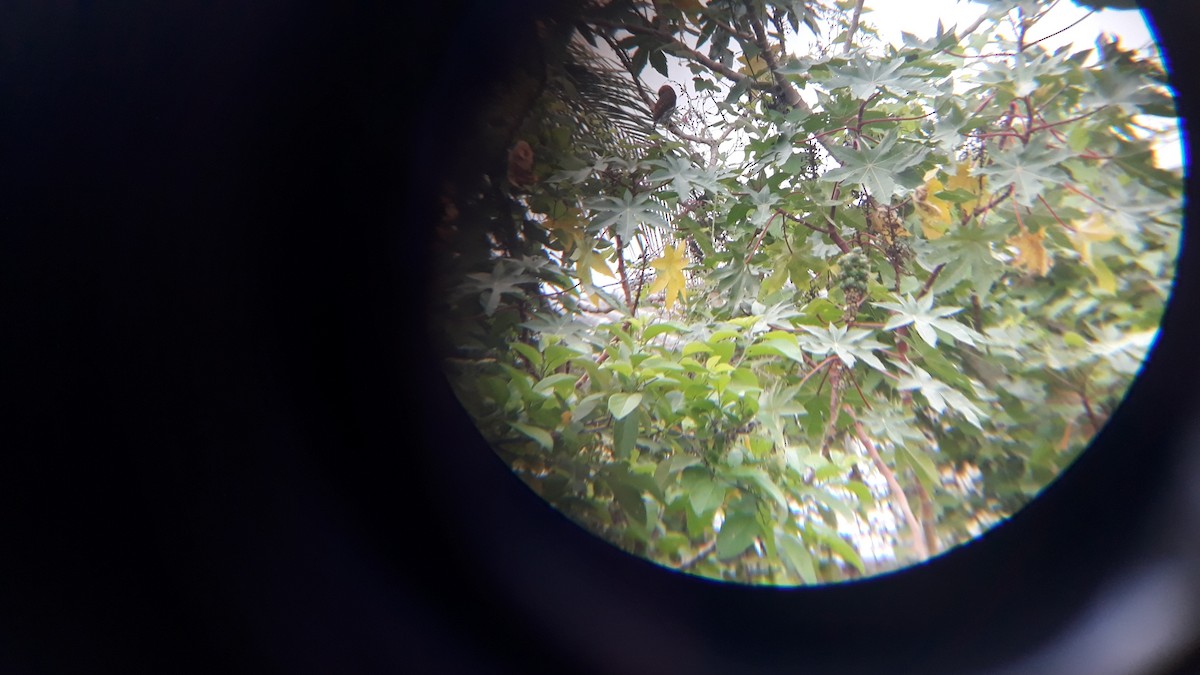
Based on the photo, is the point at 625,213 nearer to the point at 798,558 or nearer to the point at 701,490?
the point at 701,490

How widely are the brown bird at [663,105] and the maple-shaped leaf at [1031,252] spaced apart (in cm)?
44

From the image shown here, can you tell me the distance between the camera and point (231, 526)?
1.33 ft

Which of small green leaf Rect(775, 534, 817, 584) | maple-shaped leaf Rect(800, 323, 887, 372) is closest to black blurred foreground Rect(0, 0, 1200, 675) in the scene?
small green leaf Rect(775, 534, 817, 584)

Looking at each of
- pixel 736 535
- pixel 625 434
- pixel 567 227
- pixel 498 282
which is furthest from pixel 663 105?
pixel 736 535

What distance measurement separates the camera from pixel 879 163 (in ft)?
2.02

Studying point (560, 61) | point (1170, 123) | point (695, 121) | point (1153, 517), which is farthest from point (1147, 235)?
point (560, 61)

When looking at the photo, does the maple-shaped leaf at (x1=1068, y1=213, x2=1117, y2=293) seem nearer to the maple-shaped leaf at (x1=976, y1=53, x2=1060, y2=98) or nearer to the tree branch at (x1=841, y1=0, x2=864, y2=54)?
the maple-shaped leaf at (x1=976, y1=53, x2=1060, y2=98)

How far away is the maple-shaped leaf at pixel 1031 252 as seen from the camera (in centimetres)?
60

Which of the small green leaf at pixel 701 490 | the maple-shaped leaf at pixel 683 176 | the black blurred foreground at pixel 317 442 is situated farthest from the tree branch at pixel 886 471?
the maple-shaped leaf at pixel 683 176

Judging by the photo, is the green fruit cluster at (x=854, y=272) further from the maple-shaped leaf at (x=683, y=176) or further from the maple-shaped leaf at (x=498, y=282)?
the maple-shaped leaf at (x=498, y=282)

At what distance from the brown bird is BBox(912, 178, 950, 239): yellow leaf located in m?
0.34

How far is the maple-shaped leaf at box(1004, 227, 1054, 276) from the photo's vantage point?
0.60 m

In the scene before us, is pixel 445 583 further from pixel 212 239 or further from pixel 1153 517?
pixel 1153 517

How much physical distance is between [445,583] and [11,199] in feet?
1.41
